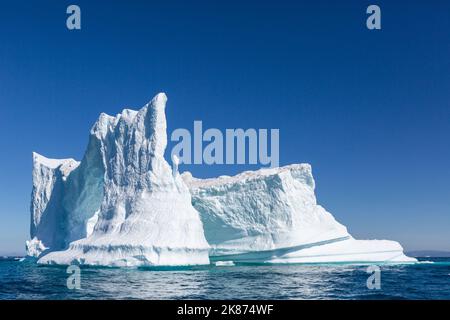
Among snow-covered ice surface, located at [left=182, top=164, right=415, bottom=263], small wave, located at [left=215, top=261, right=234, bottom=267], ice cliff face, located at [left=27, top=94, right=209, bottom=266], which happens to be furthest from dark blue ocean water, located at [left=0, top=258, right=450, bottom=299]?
snow-covered ice surface, located at [left=182, top=164, right=415, bottom=263]

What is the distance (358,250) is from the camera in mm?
42188

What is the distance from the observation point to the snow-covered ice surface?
4103 cm

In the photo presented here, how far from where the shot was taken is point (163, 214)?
113 ft

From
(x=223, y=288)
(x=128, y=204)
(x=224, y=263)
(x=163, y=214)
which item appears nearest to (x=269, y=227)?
(x=224, y=263)

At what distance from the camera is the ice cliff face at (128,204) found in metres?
32.9

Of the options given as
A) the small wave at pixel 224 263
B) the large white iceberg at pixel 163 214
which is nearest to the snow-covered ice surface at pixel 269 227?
the large white iceberg at pixel 163 214

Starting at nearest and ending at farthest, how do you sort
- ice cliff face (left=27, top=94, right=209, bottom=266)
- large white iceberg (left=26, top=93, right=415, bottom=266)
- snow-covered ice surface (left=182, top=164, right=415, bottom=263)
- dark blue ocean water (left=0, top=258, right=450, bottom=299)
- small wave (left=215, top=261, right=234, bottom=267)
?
dark blue ocean water (left=0, top=258, right=450, bottom=299) < ice cliff face (left=27, top=94, right=209, bottom=266) < large white iceberg (left=26, top=93, right=415, bottom=266) < small wave (left=215, top=261, right=234, bottom=267) < snow-covered ice surface (left=182, top=164, right=415, bottom=263)

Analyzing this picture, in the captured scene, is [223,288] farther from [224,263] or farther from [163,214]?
[224,263]

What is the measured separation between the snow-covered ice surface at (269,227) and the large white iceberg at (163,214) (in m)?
0.08

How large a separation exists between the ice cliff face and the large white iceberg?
7 centimetres

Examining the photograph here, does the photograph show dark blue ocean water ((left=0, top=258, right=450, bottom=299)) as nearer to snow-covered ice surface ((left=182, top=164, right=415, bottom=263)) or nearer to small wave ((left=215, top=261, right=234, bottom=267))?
small wave ((left=215, top=261, right=234, bottom=267))

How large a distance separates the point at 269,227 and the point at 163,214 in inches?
419

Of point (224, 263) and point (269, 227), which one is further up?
point (269, 227)

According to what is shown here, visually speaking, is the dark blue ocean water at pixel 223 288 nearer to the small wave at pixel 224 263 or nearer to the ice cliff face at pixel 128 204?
the ice cliff face at pixel 128 204
